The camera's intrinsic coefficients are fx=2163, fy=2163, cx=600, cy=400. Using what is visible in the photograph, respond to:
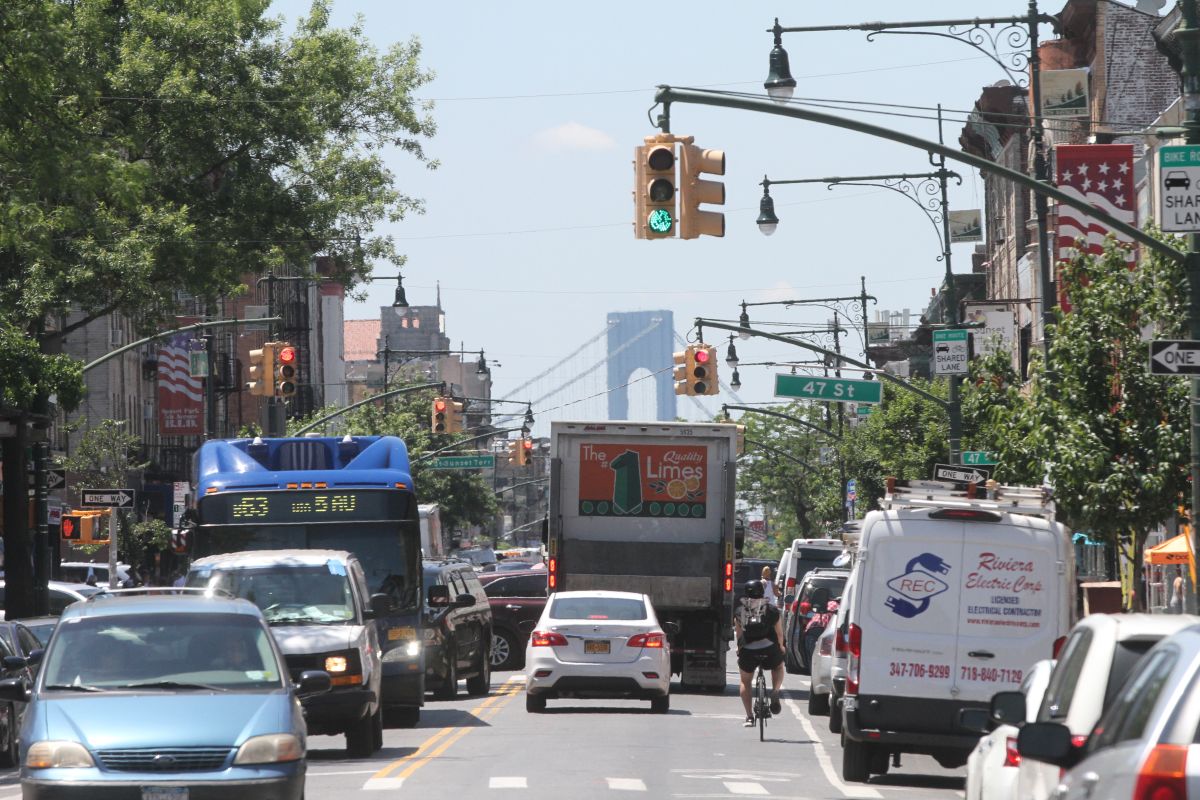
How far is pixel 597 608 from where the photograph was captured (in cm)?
2783

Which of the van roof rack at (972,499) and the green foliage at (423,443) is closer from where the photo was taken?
the van roof rack at (972,499)

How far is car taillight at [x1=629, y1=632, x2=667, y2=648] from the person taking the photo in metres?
27.1

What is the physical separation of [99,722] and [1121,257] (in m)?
18.6

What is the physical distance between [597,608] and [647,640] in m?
1.02

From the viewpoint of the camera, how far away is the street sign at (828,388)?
41812 millimetres

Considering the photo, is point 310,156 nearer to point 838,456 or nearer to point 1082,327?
point 1082,327

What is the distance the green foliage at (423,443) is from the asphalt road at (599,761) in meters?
52.8

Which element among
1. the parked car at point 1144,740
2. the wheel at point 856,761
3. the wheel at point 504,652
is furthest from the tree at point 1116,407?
the parked car at point 1144,740

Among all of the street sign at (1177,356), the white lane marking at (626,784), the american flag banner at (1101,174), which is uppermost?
the american flag banner at (1101,174)

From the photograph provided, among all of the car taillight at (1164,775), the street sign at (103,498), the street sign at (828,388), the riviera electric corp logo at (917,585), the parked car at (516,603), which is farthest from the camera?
the street sign at (828,388)

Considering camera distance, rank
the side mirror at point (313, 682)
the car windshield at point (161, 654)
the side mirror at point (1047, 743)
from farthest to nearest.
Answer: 1. the side mirror at point (313, 682)
2. the car windshield at point (161, 654)
3. the side mirror at point (1047, 743)

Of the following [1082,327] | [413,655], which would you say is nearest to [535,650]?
[413,655]

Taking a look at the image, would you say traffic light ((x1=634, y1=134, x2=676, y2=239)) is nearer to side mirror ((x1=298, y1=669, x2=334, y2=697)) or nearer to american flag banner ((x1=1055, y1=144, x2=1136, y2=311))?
side mirror ((x1=298, y1=669, x2=334, y2=697))

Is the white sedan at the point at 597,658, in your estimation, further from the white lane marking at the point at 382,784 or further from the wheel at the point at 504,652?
the wheel at the point at 504,652
